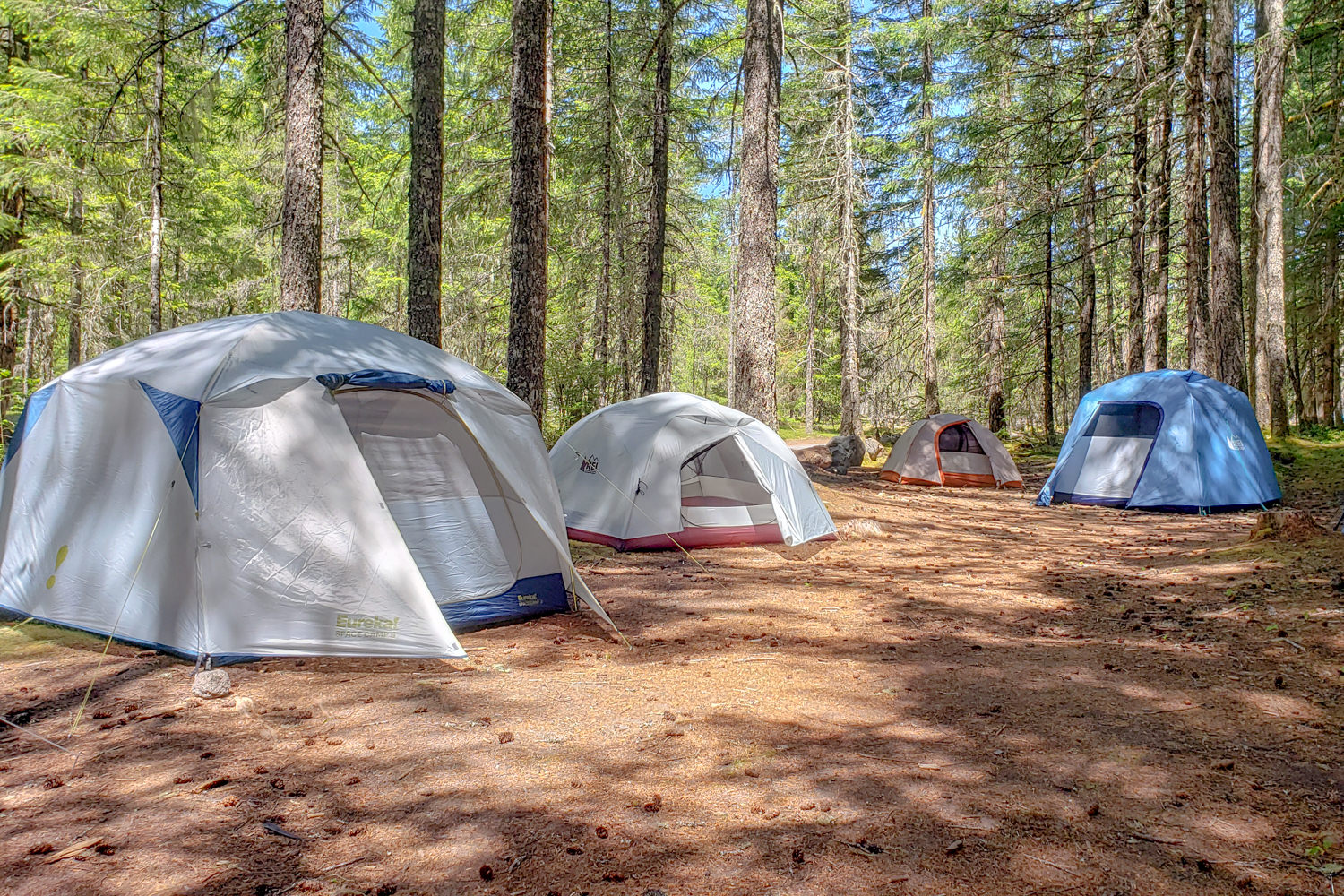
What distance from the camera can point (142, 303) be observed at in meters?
16.7

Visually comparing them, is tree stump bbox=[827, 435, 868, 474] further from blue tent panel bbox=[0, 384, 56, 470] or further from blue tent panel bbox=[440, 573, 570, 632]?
blue tent panel bbox=[0, 384, 56, 470]

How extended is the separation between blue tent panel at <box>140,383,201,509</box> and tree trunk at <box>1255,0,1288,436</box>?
53.3 ft

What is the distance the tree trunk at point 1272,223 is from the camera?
44.9 feet

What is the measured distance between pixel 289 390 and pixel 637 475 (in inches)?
157

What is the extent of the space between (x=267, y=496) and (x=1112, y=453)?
1094 centimetres

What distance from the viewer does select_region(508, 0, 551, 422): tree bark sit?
7.95m

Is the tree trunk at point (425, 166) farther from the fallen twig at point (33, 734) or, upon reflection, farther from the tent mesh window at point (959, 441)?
the tent mesh window at point (959, 441)

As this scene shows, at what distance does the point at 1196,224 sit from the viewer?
39.4 feet

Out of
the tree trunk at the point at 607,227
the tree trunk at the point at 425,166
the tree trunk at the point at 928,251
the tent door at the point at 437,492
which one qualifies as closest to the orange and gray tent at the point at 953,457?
the tree trunk at the point at 928,251

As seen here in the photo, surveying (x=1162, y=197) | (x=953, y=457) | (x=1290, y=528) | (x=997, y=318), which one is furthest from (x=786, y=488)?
(x=997, y=318)

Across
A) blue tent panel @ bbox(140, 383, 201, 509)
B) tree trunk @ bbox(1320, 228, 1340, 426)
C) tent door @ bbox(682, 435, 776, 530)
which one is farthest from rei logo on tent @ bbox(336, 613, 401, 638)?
tree trunk @ bbox(1320, 228, 1340, 426)

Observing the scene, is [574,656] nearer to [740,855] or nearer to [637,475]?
[740,855]

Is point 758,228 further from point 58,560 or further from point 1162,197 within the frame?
point 1162,197

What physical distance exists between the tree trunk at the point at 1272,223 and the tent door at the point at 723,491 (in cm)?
1094
